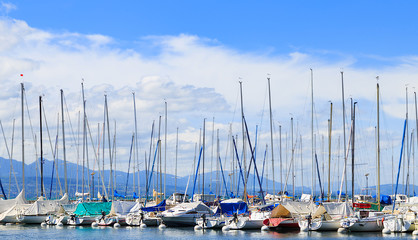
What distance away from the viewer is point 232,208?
64250 mm

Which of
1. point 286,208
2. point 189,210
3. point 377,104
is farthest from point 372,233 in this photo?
point 189,210

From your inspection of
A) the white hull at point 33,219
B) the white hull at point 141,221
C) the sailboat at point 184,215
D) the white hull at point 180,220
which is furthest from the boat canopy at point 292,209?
the white hull at point 33,219

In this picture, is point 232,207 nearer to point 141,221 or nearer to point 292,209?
point 292,209

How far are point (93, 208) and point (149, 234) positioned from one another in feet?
43.3

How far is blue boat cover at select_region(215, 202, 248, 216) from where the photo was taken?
64.2 metres

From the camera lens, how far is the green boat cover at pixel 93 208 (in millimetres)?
69438

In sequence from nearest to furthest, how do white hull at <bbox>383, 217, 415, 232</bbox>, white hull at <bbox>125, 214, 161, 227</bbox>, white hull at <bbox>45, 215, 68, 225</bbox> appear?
white hull at <bbox>383, 217, 415, 232</bbox>
white hull at <bbox>125, 214, 161, 227</bbox>
white hull at <bbox>45, 215, 68, 225</bbox>

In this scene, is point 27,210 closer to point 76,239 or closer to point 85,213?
point 85,213

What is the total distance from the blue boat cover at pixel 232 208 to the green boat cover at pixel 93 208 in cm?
1382

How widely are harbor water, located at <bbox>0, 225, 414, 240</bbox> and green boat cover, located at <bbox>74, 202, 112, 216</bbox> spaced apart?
110 inches

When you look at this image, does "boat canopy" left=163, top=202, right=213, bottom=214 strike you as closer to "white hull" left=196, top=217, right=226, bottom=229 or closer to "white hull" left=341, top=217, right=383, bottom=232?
"white hull" left=196, top=217, right=226, bottom=229

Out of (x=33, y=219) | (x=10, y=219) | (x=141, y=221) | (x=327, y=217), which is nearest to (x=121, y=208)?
(x=141, y=221)

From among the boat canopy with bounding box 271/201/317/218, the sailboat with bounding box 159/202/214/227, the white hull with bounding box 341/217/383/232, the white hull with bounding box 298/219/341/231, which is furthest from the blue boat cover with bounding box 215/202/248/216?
the white hull with bounding box 341/217/383/232

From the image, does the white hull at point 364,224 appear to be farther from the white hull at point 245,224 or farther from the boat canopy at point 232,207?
the boat canopy at point 232,207
